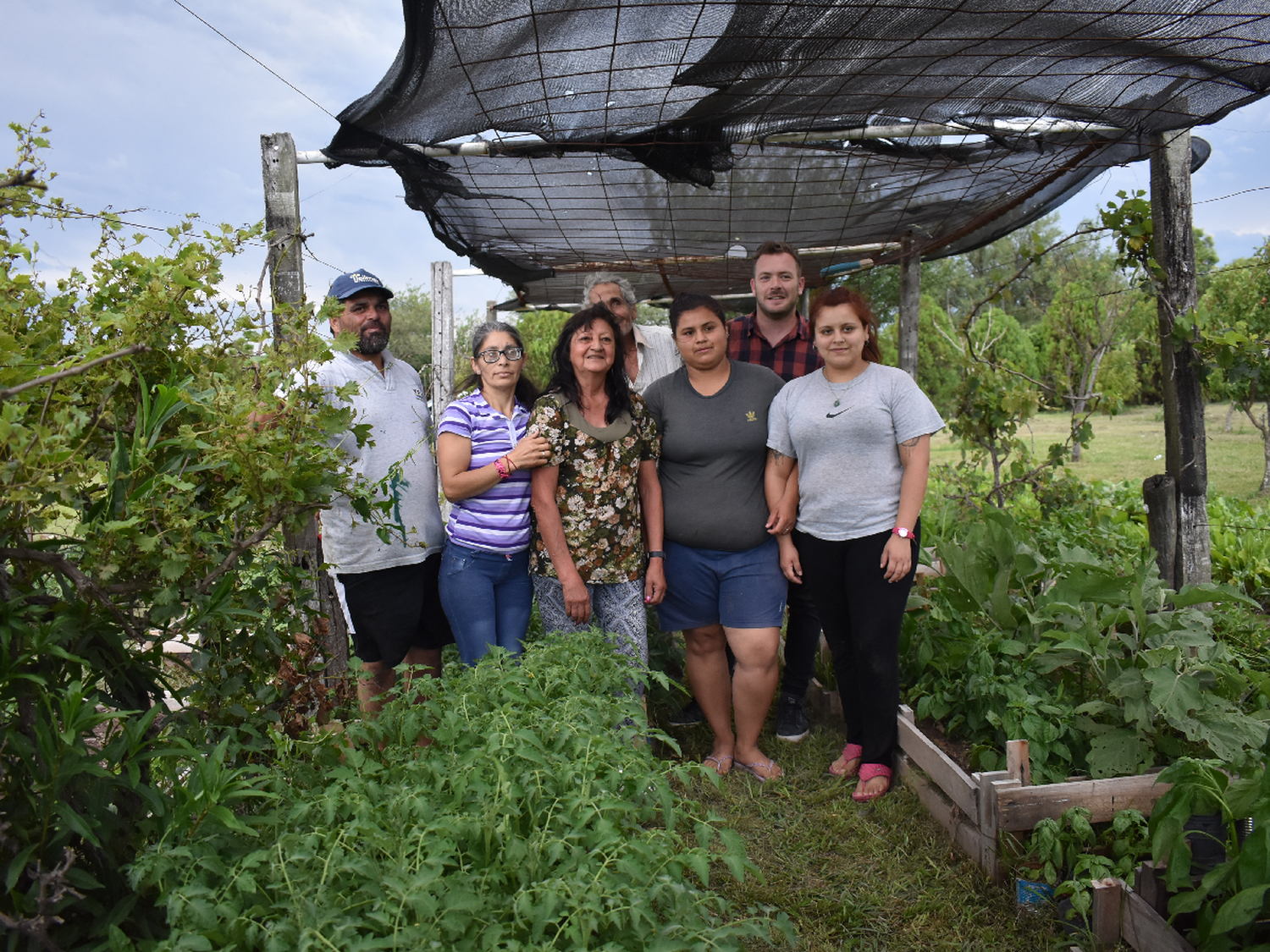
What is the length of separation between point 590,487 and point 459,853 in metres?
1.82

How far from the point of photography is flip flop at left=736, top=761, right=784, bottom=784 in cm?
350

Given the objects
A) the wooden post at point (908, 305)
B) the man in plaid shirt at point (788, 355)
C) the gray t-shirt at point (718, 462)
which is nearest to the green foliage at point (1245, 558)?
the wooden post at point (908, 305)

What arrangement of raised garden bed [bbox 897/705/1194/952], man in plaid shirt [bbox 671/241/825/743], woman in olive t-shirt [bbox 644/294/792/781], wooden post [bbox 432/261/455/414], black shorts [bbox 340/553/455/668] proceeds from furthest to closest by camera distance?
wooden post [bbox 432/261/455/414] < man in plaid shirt [bbox 671/241/825/743] < woman in olive t-shirt [bbox 644/294/792/781] < black shorts [bbox 340/553/455/668] < raised garden bed [bbox 897/705/1194/952]

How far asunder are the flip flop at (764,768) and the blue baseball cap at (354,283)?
2.42 m

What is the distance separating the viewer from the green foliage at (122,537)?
4.46 ft

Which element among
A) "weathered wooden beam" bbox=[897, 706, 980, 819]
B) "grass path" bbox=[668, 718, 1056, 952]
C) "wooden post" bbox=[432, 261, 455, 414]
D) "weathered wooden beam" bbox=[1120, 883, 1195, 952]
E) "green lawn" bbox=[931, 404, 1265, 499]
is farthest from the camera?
"green lawn" bbox=[931, 404, 1265, 499]

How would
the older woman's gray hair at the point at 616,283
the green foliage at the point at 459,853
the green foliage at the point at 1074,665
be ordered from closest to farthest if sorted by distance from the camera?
1. the green foliage at the point at 459,853
2. the green foliage at the point at 1074,665
3. the older woman's gray hair at the point at 616,283

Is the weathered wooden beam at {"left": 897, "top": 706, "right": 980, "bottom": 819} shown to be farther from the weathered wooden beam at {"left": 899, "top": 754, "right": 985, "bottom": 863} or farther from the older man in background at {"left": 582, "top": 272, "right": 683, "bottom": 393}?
the older man in background at {"left": 582, "top": 272, "right": 683, "bottom": 393}

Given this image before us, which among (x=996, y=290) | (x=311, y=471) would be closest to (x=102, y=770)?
(x=311, y=471)

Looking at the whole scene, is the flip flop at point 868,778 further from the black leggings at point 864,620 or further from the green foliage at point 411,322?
the green foliage at point 411,322

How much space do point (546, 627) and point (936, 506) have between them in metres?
5.20

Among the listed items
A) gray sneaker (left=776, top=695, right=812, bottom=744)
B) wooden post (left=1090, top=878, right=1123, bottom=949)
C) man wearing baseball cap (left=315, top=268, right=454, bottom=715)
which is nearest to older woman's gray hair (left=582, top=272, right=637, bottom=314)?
man wearing baseball cap (left=315, top=268, right=454, bottom=715)

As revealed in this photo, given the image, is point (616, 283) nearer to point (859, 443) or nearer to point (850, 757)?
point (859, 443)

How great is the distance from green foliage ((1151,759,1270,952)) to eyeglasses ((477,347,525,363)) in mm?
2393
